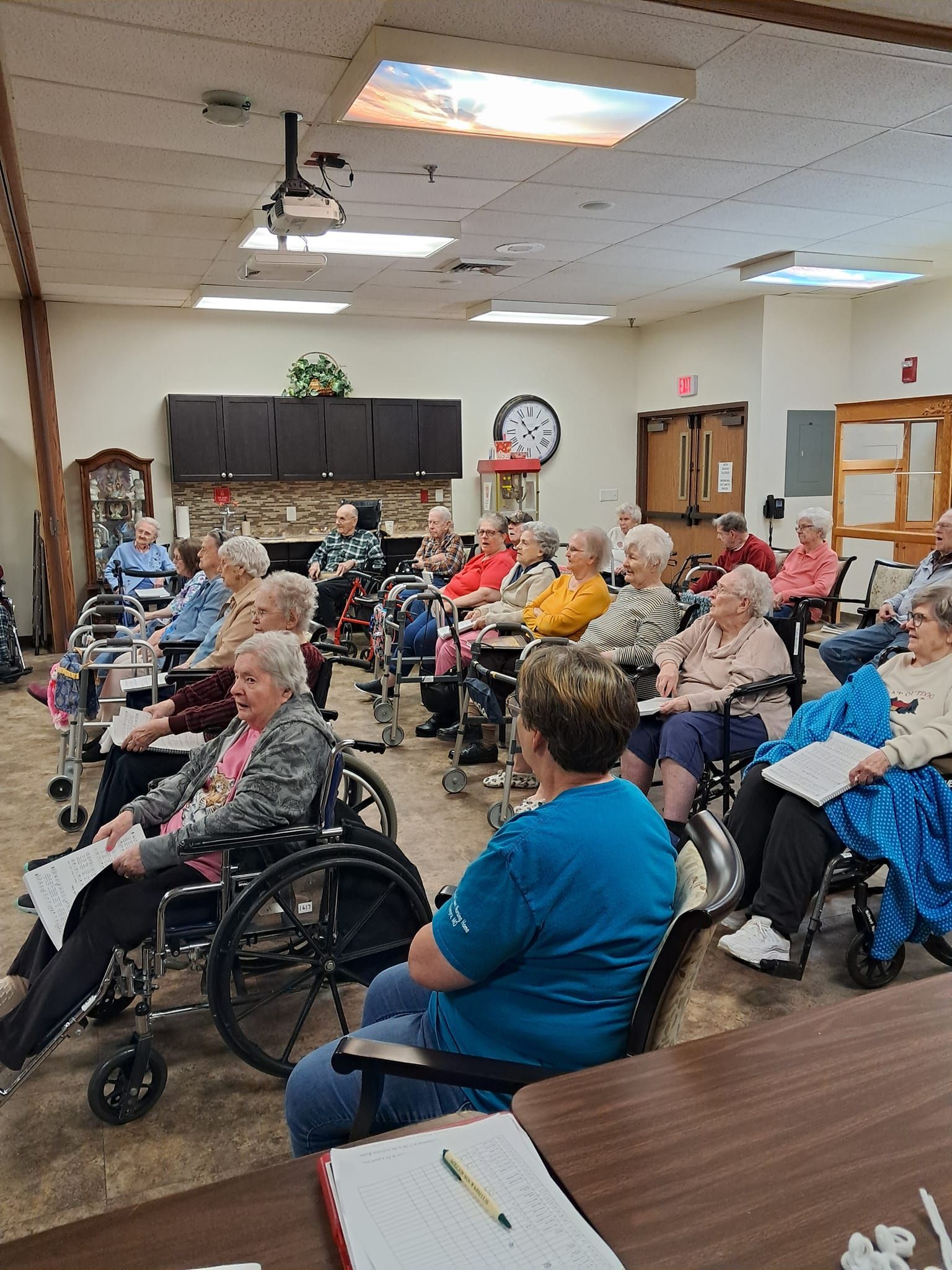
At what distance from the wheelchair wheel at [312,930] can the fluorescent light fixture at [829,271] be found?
5.88 m

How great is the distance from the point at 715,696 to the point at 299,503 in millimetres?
6409

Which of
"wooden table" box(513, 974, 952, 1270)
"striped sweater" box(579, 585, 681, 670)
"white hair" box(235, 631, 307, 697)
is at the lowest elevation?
"wooden table" box(513, 974, 952, 1270)

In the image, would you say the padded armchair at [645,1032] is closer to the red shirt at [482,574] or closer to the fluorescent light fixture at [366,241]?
the red shirt at [482,574]

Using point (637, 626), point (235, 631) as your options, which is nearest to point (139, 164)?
point (235, 631)

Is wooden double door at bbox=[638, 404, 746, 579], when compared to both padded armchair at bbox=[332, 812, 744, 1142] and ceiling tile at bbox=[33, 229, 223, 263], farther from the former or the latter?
padded armchair at bbox=[332, 812, 744, 1142]

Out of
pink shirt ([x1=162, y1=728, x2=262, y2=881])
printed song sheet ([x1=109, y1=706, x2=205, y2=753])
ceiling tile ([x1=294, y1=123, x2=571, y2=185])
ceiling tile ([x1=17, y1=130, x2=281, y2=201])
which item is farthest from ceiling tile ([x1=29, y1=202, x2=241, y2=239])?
pink shirt ([x1=162, y1=728, x2=262, y2=881])

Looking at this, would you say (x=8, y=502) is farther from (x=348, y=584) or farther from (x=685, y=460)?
(x=685, y=460)

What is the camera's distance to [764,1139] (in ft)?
3.50

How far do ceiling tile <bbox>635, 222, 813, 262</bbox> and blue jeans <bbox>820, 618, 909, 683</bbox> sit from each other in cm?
264

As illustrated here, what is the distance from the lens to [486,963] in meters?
1.40

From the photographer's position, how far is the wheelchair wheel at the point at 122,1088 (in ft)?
7.20

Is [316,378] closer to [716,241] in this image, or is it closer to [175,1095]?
[716,241]

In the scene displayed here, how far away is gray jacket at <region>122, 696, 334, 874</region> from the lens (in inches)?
89.7

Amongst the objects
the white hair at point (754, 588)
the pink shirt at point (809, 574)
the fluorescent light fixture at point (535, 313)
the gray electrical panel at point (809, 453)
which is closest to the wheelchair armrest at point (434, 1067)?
the white hair at point (754, 588)
